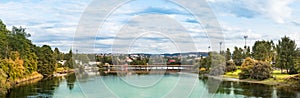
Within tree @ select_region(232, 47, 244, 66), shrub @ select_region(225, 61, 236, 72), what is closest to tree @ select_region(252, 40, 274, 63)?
shrub @ select_region(225, 61, 236, 72)

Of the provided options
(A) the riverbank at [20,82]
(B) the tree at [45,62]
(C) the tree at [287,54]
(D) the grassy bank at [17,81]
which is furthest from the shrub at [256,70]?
(B) the tree at [45,62]

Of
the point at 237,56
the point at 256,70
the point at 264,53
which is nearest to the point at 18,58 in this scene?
the point at 256,70

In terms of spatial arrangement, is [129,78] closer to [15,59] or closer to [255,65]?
[15,59]

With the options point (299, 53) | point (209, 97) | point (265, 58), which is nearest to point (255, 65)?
point (299, 53)

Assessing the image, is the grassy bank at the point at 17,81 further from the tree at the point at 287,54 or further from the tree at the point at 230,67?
the tree at the point at 287,54

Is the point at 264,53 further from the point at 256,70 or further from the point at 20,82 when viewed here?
the point at 20,82

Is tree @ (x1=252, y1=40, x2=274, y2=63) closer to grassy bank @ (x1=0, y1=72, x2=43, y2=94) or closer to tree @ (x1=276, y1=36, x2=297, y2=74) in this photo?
tree @ (x1=276, y1=36, x2=297, y2=74)
